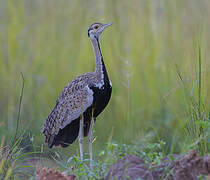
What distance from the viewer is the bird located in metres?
4.00

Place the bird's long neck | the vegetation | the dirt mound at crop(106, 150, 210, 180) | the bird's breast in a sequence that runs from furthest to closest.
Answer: the vegetation → the bird's long neck → the bird's breast → the dirt mound at crop(106, 150, 210, 180)

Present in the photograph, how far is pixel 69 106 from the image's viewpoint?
4.20 meters

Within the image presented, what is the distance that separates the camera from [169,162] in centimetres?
272

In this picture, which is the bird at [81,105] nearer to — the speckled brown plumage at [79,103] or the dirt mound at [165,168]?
the speckled brown plumage at [79,103]

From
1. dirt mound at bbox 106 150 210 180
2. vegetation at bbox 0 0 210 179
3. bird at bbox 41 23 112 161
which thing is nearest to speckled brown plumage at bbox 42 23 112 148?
bird at bbox 41 23 112 161

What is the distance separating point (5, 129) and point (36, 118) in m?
0.54

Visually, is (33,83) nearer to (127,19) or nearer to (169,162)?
(127,19)

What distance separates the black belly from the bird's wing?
0.06 meters

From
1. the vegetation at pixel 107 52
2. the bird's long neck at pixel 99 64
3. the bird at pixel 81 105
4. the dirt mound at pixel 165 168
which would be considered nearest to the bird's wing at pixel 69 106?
the bird at pixel 81 105

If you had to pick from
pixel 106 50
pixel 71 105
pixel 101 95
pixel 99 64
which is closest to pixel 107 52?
pixel 106 50

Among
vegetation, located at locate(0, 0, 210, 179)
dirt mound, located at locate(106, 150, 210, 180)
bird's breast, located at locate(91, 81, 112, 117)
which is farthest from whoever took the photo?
vegetation, located at locate(0, 0, 210, 179)

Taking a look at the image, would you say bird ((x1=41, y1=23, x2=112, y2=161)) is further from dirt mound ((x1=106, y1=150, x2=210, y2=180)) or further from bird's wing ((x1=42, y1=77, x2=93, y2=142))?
dirt mound ((x1=106, y1=150, x2=210, y2=180))

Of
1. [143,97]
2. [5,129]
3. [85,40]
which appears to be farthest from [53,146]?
[85,40]

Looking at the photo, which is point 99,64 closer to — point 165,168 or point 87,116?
point 87,116
